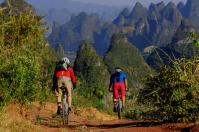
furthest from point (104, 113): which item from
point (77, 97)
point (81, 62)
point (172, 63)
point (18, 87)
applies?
point (81, 62)

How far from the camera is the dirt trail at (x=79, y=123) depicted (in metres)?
9.95

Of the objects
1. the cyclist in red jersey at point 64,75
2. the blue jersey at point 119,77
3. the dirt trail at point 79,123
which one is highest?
the blue jersey at point 119,77

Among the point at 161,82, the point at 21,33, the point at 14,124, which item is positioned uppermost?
the point at 21,33

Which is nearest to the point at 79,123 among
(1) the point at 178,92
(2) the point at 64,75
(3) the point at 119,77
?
(2) the point at 64,75

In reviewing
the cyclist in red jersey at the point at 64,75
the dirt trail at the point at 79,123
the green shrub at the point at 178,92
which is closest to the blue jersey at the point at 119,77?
the dirt trail at the point at 79,123

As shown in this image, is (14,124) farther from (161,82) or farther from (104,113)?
(104,113)

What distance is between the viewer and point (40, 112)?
15109 millimetres

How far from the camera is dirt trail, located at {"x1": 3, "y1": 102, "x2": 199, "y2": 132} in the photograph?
9.95 metres

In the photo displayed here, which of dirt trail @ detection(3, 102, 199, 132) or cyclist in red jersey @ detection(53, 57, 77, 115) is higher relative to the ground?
cyclist in red jersey @ detection(53, 57, 77, 115)

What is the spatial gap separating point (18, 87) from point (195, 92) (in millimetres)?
3817

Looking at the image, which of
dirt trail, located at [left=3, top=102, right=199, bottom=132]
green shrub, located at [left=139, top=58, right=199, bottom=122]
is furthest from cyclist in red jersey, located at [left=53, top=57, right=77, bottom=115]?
green shrub, located at [left=139, top=58, right=199, bottom=122]

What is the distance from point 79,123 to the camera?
13.0 meters

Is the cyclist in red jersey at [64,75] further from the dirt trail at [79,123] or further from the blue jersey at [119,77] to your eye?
the blue jersey at [119,77]

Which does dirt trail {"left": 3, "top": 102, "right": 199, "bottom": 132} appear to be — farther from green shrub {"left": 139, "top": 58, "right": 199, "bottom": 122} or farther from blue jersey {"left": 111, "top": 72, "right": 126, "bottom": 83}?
blue jersey {"left": 111, "top": 72, "right": 126, "bottom": 83}
